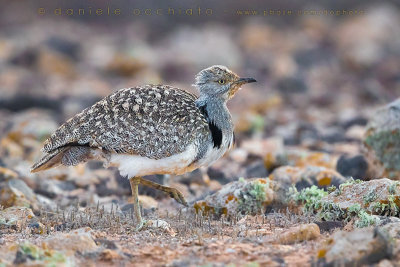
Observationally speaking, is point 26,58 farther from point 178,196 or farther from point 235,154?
point 178,196

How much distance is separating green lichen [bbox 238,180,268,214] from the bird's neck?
0.70 metres

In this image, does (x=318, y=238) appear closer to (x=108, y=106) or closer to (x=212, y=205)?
(x=212, y=205)

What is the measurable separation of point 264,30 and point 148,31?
4.49 metres

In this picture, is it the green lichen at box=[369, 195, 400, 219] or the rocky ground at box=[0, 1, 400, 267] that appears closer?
the rocky ground at box=[0, 1, 400, 267]

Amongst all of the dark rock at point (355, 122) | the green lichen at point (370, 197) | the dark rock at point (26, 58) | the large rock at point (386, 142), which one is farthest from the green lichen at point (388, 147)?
the dark rock at point (26, 58)

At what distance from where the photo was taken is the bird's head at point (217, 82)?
7855mm

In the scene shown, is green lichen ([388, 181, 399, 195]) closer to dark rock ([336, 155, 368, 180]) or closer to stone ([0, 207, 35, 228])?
dark rock ([336, 155, 368, 180])

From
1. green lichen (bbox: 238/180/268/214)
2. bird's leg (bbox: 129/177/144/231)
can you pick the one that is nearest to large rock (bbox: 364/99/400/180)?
green lichen (bbox: 238/180/268/214)

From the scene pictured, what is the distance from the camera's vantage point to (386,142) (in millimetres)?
9055

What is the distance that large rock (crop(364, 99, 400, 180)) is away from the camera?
9.00m

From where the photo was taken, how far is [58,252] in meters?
5.36

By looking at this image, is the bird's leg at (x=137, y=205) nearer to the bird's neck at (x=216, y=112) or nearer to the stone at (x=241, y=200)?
the stone at (x=241, y=200)

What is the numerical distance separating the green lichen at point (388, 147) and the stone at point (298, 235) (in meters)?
3.41

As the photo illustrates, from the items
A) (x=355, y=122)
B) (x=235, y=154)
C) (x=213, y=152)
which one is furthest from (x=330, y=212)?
(x=355, y=122)
